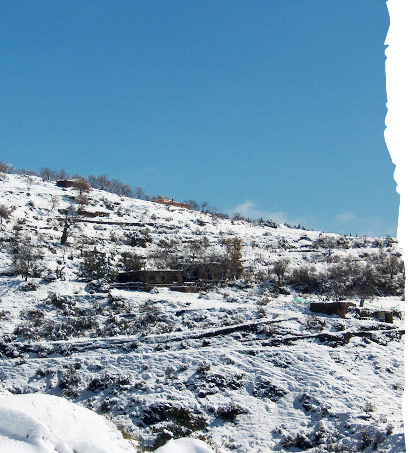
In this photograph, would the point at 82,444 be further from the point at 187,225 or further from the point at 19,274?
the point at 187,225

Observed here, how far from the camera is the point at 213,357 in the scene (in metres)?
17.0

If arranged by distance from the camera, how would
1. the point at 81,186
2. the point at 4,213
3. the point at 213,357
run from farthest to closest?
the point at 81,186 → the point at 4,213 → the point at 213,357

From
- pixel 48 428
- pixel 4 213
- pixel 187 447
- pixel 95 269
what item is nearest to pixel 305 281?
pixel 95 269

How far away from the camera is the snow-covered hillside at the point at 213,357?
44.0 ft

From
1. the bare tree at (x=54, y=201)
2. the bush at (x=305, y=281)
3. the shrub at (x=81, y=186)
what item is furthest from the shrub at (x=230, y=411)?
the shrub at (x=81, y=186)

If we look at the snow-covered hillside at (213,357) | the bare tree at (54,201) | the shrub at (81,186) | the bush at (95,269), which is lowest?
the snow-covered hillside at (213,357)

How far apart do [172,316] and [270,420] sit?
7.77 m

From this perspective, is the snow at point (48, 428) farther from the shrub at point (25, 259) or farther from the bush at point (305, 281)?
the bush at point (305, 281)

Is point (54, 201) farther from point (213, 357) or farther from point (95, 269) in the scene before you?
point (213, 357)

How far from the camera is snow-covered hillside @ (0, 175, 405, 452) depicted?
44.0 ft

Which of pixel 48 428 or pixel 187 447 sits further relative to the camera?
pixel 187 447

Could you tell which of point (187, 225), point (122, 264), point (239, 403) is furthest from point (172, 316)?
point (187, 225)

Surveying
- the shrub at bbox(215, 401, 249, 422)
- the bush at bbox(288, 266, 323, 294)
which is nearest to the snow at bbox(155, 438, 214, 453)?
the shrub at bbox(215, 401, 249, 422)

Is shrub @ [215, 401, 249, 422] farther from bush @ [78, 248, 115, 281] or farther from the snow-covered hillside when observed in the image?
bush @ [78, 248, 115, 281]
